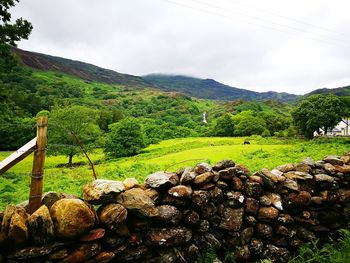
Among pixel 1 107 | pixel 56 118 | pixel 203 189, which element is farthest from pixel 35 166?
pixel 56 118

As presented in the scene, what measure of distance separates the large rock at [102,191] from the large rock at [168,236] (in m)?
1.16

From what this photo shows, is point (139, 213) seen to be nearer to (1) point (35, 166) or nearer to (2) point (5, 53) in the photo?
(1) point (35, 166)

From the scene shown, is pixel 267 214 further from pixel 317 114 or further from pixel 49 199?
pixel 317 114

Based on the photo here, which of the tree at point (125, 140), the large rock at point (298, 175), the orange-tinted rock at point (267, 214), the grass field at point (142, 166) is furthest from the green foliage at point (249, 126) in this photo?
the orange-tinted rock at point (267, 214)

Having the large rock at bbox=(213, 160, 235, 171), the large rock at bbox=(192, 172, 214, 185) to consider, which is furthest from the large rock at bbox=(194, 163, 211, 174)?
the large rock at bbox=(213, 160, 235, 171)

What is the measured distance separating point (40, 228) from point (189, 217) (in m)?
3.02

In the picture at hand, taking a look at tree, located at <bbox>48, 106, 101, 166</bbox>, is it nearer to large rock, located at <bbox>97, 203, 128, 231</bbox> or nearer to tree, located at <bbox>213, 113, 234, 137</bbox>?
large rock, located at <bbox>97, 203, 128, 231</bbox>

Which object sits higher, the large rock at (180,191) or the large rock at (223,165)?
the large rock at (223,165)

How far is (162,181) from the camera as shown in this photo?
625 cm

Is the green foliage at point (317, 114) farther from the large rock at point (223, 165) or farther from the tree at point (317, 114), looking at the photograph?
the large rock at point (223, 165)

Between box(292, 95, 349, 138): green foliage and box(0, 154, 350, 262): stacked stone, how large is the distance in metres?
51.4

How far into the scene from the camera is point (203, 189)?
6.54 m

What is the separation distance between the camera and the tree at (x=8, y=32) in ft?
56.7

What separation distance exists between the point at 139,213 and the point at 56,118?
51.8 metres
